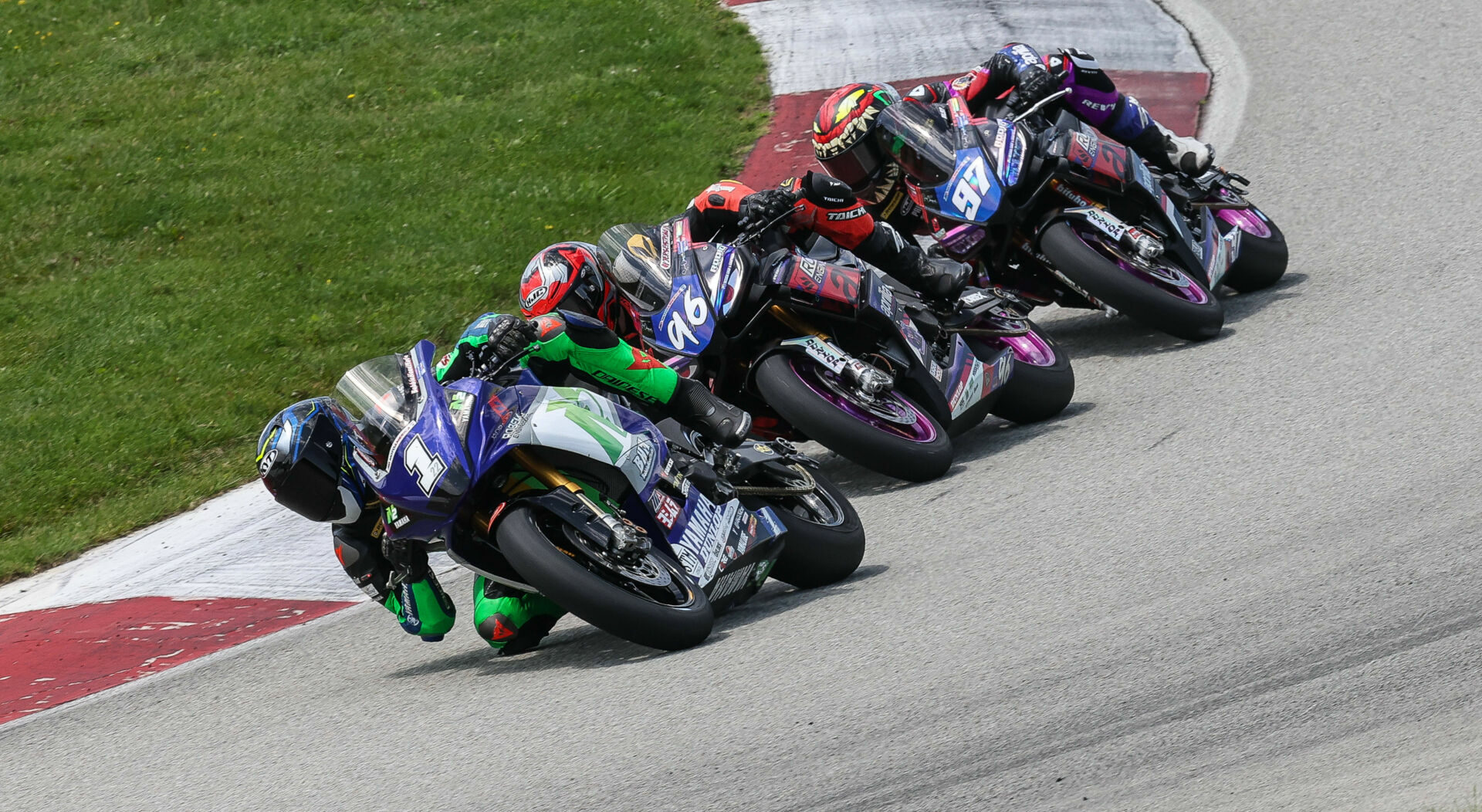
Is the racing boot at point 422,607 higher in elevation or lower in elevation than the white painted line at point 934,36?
higher

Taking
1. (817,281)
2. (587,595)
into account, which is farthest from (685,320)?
(587,595)

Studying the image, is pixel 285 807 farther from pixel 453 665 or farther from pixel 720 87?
pixel 720 87

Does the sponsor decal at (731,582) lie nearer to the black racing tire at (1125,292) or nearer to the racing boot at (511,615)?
the racing boot at (511,615)

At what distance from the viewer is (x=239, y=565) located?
8180 millimetres

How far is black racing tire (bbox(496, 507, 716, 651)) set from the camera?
196 inches

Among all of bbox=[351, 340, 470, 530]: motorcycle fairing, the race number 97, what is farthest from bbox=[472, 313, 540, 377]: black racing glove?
the race number 97

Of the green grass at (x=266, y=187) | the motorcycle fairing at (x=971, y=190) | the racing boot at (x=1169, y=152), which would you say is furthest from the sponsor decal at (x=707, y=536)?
the green grass at (x=266, y=187)

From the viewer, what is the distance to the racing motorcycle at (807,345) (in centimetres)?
680

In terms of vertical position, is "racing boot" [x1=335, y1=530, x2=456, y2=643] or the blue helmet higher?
the blue helmet

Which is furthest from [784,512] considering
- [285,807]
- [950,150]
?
[950,150]

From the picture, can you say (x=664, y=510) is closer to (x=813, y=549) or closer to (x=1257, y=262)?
(x=813, y=549)

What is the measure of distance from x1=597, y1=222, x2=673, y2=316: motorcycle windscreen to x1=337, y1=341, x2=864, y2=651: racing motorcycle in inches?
52.1

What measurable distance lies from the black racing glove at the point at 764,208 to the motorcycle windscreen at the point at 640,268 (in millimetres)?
426

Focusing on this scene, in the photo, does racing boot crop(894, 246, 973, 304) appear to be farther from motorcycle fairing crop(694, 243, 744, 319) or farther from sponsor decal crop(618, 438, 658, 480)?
sponsor decal crop(618, 438, 658, 480)
